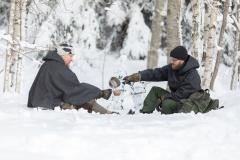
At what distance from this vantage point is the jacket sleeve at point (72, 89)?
7.68 meters

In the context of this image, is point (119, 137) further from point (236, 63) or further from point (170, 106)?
point (236, 63)

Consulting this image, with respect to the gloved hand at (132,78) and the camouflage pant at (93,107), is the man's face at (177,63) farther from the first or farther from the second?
the camouflage pant at (93,107)

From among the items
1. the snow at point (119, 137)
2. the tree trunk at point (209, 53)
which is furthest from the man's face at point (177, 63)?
the tree trunk at point (209, 53)

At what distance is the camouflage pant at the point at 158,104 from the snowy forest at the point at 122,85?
224 mm

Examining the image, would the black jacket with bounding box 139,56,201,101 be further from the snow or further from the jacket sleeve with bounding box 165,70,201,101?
the snow

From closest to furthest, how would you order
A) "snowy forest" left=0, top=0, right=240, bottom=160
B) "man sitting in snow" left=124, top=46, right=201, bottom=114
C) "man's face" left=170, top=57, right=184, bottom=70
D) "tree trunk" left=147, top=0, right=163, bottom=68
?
"snowy forest" left=0, top=0, right=240, bottom=160, "man sitting in snow" left=124, top=46, right=201, bottom=114, "man's face" left=170, top=57, right=184, bottom=70, "tree trunk" left=147, top=0, right=163, bottom=68

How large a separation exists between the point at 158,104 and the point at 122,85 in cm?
Result: 160

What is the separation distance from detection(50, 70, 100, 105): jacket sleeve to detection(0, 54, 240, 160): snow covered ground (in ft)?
3.69

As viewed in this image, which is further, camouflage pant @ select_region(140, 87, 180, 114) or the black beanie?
Result: the black beanie

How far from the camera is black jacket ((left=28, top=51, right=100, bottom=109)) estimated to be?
7.64 meters

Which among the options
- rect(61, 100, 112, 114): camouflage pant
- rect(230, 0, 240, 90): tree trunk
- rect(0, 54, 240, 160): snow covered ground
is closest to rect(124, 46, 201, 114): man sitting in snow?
rect(61, 100, 112, 114): camouflage pant

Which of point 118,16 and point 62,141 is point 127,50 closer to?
point 118,16

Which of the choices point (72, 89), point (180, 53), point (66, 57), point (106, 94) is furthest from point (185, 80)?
point (66, 57)

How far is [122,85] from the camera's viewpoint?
968 cm
